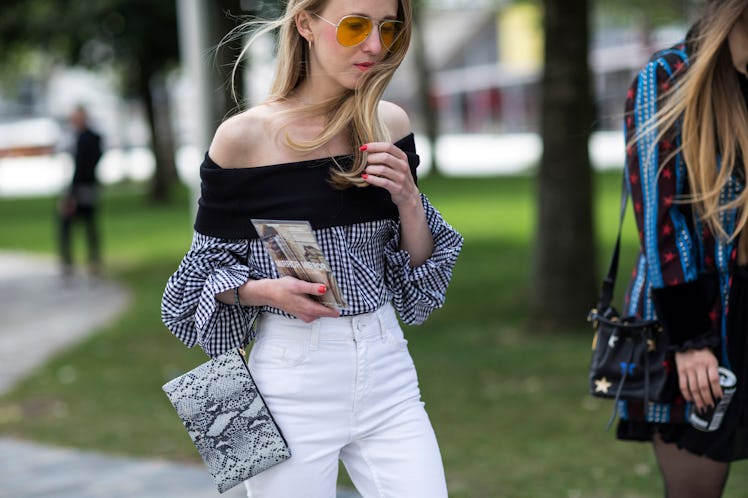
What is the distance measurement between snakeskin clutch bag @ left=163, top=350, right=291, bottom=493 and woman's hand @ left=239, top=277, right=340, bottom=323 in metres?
0.18

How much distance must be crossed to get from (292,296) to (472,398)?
4454 millimetres

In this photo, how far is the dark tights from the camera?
2.79 m

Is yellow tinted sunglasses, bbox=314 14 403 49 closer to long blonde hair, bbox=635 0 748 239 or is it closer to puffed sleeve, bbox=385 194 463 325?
puffed sleeve, bbox=385 194 463 325

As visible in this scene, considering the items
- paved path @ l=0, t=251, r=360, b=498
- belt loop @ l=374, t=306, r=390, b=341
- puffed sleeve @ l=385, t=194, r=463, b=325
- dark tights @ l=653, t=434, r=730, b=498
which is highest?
puffed sleeve @ l=385, t=194, r=463, b=325

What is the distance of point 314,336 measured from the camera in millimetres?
2434

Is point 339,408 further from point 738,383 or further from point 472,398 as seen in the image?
point 472,398

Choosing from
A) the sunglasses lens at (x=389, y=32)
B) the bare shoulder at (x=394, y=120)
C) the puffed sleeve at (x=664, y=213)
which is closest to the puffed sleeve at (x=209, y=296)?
the bare shoulder at (x=394, y=120)

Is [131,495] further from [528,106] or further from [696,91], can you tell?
[528,106]

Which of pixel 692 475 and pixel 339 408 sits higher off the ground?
pixel 339 408

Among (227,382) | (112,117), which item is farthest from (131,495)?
(112,117)

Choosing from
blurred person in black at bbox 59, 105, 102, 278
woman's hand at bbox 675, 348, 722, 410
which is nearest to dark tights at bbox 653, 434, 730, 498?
woman's hand at bbox 675, 348, 722, 410

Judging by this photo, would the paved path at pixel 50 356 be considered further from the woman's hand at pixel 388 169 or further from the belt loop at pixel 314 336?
the woman's hand at pixel 388 169

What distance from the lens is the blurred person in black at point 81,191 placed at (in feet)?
41.9

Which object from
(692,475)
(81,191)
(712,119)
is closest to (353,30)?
(712,119)
